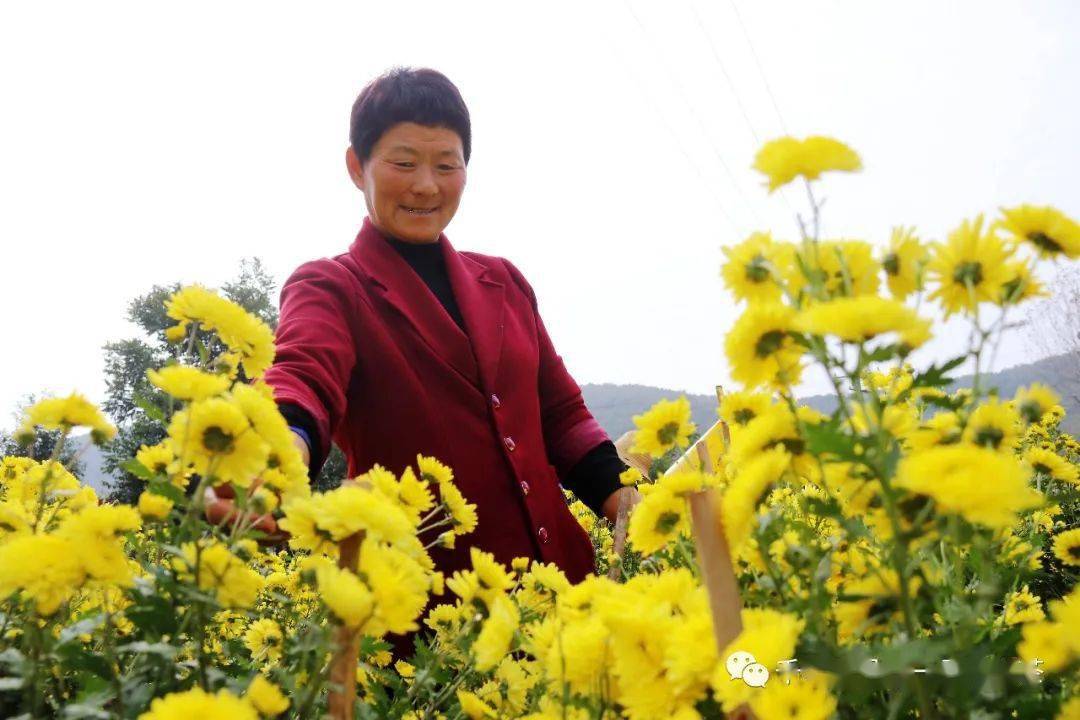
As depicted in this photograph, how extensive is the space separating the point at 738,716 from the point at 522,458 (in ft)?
5.89

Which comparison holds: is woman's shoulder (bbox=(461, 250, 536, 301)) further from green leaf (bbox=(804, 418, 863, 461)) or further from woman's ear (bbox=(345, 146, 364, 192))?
green leaf (bbox=(804, 418, 863, 461))

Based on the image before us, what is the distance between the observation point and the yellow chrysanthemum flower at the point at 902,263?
720mm

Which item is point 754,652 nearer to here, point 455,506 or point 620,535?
point 455,506

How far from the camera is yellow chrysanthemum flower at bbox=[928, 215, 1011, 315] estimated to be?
2.28ft

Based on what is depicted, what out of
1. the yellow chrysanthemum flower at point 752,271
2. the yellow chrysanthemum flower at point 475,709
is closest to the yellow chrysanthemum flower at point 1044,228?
the yellow chrysanthemum flower at point 752,271

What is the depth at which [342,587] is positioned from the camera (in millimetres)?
555

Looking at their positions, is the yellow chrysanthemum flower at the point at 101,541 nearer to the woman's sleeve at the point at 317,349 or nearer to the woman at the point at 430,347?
the woman's sleeve at the point at 317,349

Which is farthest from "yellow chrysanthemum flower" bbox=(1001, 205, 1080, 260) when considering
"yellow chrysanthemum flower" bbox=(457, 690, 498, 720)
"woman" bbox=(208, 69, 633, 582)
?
"woman" bbox=(208, 69, 633, 582)

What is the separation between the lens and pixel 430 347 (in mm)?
2225

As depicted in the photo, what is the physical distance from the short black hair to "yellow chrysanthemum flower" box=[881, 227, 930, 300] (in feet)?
5.85

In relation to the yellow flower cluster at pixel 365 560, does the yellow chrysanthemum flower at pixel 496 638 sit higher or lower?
lower

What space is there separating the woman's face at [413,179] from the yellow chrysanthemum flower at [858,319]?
186cm

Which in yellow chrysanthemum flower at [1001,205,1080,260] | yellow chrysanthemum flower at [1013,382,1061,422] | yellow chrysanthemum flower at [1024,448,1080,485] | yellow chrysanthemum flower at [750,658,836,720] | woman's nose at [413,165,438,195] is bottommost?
yellow chrysanthemum flower at [1024,448,1080,485]

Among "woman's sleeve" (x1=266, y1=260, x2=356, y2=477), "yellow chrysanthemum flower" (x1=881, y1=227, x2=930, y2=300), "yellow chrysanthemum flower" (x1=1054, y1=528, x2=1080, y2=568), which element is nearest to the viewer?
"yellow chrysanthemum flower" (x1=881, y1=227, x2=930, y2=300)
